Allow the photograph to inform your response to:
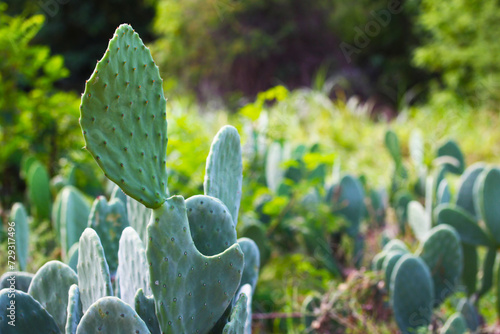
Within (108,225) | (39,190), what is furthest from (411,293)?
(39,190)

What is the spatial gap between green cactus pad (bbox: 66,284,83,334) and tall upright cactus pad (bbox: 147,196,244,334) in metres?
0.17

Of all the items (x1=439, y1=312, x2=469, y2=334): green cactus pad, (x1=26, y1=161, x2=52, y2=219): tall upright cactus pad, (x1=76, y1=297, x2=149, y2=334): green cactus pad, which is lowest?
(x1=439, y1=312, x2=469, y2=334): green cactus pad

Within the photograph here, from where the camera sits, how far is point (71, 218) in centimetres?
201

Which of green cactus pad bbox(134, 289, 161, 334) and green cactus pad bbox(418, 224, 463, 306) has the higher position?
green cactus pad bbox(134, 289, 161, 334)

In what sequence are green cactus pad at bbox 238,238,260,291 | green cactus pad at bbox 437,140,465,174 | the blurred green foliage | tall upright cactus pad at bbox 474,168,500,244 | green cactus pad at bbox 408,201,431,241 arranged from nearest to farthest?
green cactus pad at bbox 238,238,260,291, tall upright cactus pad at bbox 474,168,500,244, green cactus pad at bbox 408,201,431,241, green cactus pad at bbox 437,140,465,174, the blurred green foliage

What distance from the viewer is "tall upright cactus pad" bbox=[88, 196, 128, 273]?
54.7 inches

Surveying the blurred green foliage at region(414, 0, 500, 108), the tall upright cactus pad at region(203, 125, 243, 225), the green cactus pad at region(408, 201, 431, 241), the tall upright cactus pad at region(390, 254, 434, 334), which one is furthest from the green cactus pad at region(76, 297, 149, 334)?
the blurred green foliage at region(414, 0, 500, 108)

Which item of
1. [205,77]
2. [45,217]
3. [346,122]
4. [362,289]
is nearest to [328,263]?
[362,289]

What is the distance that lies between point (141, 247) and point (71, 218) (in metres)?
1.05

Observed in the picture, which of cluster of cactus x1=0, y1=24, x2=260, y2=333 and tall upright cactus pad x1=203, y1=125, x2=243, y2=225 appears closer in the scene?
cluster of cactus x1=0, y1=24, x2=260, y2=333

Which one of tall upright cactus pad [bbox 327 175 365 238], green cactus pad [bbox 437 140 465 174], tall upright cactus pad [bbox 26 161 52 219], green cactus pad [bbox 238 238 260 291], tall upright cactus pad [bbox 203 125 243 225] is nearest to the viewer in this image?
tall upright cactus pad [bbox 203 125 243 225]

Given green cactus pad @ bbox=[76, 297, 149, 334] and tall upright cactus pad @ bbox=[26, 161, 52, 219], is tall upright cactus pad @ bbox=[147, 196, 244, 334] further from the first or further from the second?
tall upright cactus pad @ bbox=[26, 161, 52, 219]

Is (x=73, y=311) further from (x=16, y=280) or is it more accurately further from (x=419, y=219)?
(x=419, y=219)

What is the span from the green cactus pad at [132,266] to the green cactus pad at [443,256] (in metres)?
1.31
